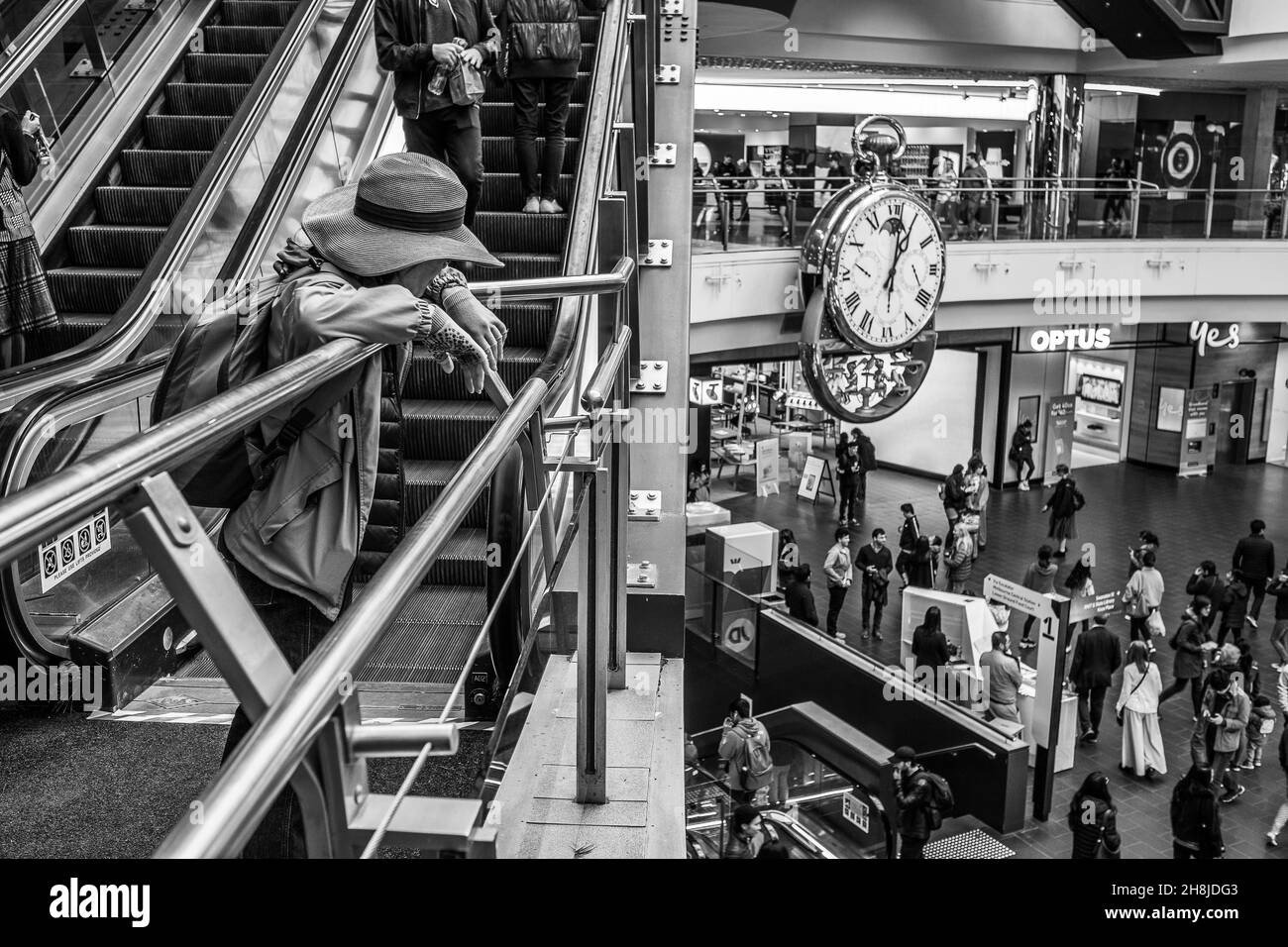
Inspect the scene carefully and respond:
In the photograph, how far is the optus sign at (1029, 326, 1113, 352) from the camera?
18812 millimetres

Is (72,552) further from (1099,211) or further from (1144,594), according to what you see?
(1099,211)

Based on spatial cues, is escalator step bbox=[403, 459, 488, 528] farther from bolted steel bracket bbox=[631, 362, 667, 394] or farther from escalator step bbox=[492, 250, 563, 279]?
bolted steel bracket bbox=[631, 362, 667, 394]

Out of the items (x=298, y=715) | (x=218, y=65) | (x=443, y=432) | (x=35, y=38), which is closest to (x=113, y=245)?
(x=35, y=38)

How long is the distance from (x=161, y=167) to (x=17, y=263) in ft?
4.53

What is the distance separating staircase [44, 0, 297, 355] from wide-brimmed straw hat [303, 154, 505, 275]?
11.3 ft

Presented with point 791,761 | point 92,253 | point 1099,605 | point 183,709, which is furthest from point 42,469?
point 1099,605

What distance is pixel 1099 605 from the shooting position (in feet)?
39.3

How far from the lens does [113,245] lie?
5.93 meters

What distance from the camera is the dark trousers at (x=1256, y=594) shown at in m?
13.1

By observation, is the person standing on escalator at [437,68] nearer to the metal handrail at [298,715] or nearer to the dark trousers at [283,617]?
the dark trousers at [283,617]

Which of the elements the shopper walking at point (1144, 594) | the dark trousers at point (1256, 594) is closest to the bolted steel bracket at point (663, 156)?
the shopper walking at point (1144, 594)

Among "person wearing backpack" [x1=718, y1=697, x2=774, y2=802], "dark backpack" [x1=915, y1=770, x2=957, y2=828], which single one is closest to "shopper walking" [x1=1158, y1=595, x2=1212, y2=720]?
"dark backpack" [x1=915, y1=770, x2=957, y2=828]

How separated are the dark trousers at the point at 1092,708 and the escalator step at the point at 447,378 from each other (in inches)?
298
